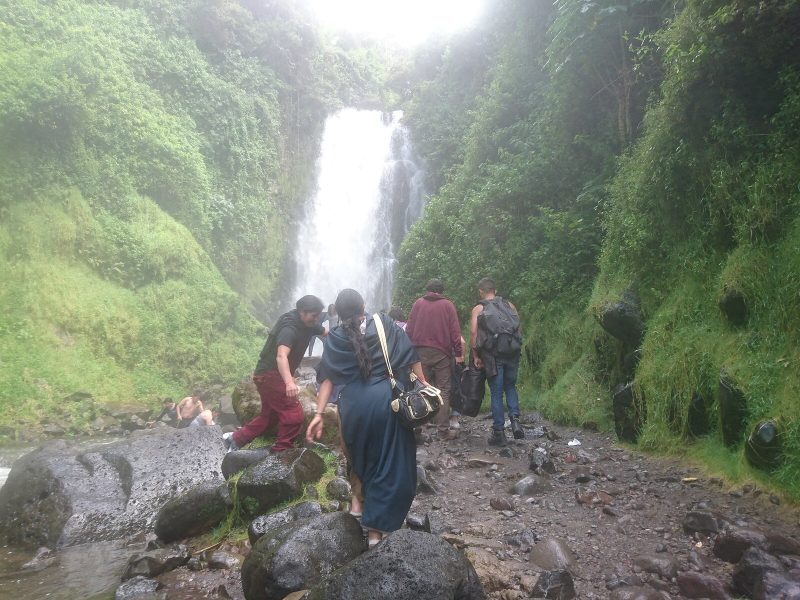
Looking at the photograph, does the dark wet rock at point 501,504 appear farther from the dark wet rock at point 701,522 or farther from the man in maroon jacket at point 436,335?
the man in maroon jacket at point 436,335

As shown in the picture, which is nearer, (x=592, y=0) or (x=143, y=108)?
(x=592, y=0)

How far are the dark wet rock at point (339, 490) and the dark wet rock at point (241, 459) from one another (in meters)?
0.99

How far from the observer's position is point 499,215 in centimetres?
1190

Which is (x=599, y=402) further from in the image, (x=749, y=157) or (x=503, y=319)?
(x=749, y=157)

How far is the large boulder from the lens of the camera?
5742 millimetres

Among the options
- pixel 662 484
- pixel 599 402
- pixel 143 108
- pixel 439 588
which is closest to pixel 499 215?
pixel 599 402

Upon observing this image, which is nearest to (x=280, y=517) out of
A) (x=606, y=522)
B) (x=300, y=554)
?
(x=300, y=554)

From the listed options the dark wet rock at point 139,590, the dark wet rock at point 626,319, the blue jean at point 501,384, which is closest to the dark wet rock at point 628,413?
the dark wet rock at point 626,319

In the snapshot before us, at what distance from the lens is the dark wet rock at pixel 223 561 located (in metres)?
4.48

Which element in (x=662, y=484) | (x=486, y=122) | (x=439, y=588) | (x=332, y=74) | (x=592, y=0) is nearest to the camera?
(x=439, y=588)

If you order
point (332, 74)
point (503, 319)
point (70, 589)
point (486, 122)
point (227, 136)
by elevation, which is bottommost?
point (70, 589)

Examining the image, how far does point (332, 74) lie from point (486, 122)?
62.4ft

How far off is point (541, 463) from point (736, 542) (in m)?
2.34

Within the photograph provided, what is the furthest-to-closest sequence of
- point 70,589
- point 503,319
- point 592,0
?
point 592,0 < point 503,319 < point 70,589
